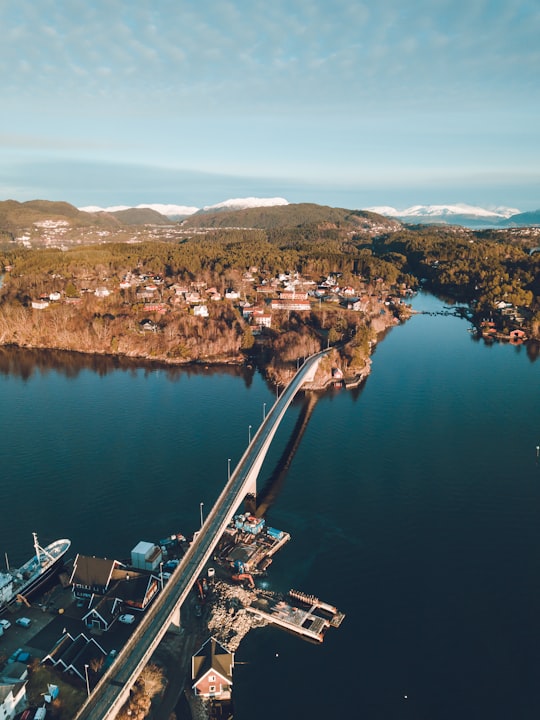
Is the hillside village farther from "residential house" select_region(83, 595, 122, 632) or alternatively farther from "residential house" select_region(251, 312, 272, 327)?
"residential house" select_region(83, 595, 122, 632)

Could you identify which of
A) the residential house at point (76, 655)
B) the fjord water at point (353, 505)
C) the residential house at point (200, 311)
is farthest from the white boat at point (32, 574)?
the residential house at point (200, 311)

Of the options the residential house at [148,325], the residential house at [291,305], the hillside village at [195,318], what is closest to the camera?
the hillside village at [195,318]

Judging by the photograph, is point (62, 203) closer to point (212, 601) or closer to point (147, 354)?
point (147, 354)

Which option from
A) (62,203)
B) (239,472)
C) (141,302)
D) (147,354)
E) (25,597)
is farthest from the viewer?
(62,203)

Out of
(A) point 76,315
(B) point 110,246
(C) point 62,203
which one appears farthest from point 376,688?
(C) point 62,203

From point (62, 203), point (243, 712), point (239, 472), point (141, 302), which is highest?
point (62, 203)

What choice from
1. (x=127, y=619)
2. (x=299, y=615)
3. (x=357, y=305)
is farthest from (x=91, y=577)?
(x=357, y=305)

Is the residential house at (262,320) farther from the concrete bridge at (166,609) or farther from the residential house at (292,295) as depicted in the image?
the concrete bridge at (166,609)

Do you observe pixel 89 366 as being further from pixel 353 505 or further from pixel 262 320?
pixel 353 505
